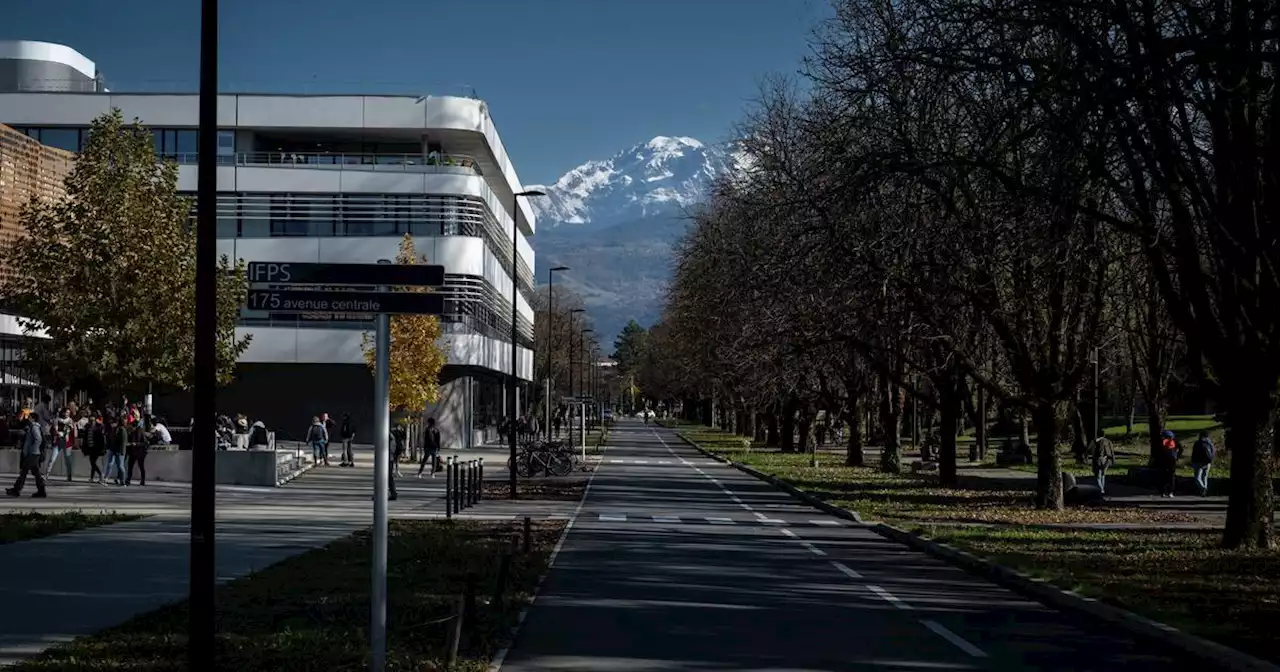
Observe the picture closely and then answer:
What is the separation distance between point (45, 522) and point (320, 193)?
42251mm

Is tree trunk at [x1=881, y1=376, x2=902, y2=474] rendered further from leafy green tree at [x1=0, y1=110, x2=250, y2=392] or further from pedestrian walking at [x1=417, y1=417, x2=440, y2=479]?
leafy green tree at [x1=0, y1=110, x2=250, y2=392]

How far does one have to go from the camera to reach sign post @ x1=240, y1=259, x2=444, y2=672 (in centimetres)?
953

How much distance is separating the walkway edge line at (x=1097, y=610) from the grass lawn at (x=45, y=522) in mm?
13469

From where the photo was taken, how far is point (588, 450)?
74.0 metres

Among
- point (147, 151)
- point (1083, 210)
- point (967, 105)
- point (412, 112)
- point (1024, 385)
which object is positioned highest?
point (412, 112)

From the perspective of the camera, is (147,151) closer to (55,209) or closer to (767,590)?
(55,209)

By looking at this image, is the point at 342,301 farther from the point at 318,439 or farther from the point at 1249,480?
the point at 318,439

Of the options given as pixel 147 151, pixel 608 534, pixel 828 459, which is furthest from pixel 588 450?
pixel 608 534

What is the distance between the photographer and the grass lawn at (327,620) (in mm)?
11047

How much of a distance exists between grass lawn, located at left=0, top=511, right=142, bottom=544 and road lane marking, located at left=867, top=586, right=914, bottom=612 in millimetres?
12394

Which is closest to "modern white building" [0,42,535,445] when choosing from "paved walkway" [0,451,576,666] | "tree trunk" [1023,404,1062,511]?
"paved walkway" [0,451,576,666]

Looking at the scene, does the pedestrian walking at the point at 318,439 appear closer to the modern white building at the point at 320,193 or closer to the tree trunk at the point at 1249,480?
the modern white building at the point at 320,193

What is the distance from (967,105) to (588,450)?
186 feet

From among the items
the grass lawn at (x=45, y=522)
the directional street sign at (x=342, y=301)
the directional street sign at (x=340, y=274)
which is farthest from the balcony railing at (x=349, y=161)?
the directional street sign at (x=342, y=301)
